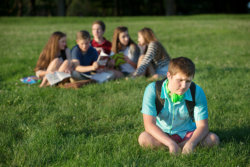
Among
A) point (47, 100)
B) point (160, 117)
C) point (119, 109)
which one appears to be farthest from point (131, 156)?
point (47, 100)

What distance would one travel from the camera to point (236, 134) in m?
4.06

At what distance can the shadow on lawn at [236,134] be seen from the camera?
388 centimetres

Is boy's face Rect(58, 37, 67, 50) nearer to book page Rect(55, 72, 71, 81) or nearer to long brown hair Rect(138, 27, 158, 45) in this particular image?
book page Rect(55, 72, 71, 81)

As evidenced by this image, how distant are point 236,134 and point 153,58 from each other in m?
4.08

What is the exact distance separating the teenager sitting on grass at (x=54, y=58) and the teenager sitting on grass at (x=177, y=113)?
394 cm

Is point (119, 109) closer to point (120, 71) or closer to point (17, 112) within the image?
point (17, 112)

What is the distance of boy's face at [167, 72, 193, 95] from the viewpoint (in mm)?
3135

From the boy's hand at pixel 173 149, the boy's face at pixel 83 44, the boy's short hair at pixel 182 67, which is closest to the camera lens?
the boy's short hair at pixel 182 67

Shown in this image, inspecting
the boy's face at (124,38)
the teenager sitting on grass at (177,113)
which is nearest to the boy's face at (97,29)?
the boy's face at (124,38)

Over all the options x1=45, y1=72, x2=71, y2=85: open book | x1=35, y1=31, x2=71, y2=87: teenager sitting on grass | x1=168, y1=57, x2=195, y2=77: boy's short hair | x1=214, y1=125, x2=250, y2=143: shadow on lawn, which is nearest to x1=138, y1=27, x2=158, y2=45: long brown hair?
x1=35, y1=31, x2=71, y2=87: teenager sitting on grass

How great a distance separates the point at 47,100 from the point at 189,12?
55.0m

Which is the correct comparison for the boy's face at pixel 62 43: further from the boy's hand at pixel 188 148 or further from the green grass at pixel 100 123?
the boy's hand at pixel 188 148

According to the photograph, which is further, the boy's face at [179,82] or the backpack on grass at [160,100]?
the backpack on grass at [160,100]

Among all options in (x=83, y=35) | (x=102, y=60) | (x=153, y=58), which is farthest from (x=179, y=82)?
(x=153, y=58)
